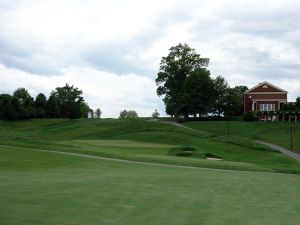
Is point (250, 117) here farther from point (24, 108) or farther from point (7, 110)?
point (7, 110)

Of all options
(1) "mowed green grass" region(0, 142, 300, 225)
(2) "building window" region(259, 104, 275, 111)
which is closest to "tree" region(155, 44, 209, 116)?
(2) "building window" region(259, 104, 275, 111)

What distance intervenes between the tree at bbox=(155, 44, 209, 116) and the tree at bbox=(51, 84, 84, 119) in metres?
29.0

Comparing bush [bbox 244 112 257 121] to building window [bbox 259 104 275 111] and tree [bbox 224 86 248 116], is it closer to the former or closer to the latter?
building window [bbox 259 104 275 111]

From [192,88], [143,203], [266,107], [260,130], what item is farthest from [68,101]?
[143,203]

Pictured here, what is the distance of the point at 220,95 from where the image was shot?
4552 inches

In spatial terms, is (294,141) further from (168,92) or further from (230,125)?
(168,92)

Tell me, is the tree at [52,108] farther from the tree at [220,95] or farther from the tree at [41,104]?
the tree at [220,95]

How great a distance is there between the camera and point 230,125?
313 ft

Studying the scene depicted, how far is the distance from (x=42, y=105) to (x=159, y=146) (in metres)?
80.6

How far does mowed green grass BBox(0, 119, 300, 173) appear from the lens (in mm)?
37250

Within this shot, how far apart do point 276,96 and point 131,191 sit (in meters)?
104

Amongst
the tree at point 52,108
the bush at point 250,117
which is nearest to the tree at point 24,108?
the tree at point 52,108

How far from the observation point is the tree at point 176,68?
12206cm

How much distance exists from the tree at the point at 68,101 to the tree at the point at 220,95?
44234 mm
